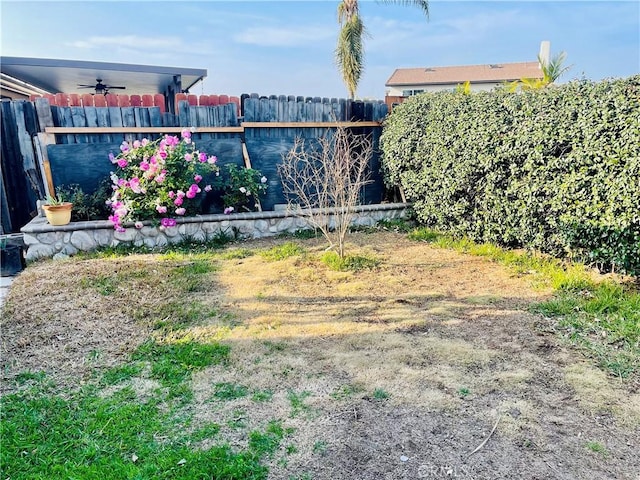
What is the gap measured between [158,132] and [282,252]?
2.63 meters

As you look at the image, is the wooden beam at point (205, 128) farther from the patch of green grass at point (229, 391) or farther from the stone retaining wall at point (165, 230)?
the patch of green grass at point (229, 391)

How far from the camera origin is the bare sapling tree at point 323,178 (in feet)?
15.8

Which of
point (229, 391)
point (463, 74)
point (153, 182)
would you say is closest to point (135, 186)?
point (153, 182)

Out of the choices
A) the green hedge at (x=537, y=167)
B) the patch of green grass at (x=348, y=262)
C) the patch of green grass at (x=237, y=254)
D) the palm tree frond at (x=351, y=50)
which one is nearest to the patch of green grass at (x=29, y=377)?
the patch of green grass at (x=237, y=254)

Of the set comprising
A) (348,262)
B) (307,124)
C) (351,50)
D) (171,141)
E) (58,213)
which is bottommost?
(348,262)

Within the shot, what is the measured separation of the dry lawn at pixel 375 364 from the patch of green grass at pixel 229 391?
0.04 meters

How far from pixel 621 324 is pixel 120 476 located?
3243mm

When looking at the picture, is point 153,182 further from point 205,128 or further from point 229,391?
point 229,391

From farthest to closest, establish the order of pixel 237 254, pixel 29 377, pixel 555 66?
pixel 555 66 → pixel 237 254 → pixel 29 377

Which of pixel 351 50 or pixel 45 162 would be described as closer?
pixel 45 162

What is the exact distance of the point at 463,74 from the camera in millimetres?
24641

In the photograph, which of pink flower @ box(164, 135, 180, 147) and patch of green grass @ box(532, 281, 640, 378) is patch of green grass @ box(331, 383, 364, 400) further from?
pink flower @ box(164, 135, 180, 147)

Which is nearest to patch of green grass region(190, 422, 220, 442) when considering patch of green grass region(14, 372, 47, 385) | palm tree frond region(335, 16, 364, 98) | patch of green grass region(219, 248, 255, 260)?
patch of green grass region(14, 372, 47, 385)

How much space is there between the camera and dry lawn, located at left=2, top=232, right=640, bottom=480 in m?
1.75
